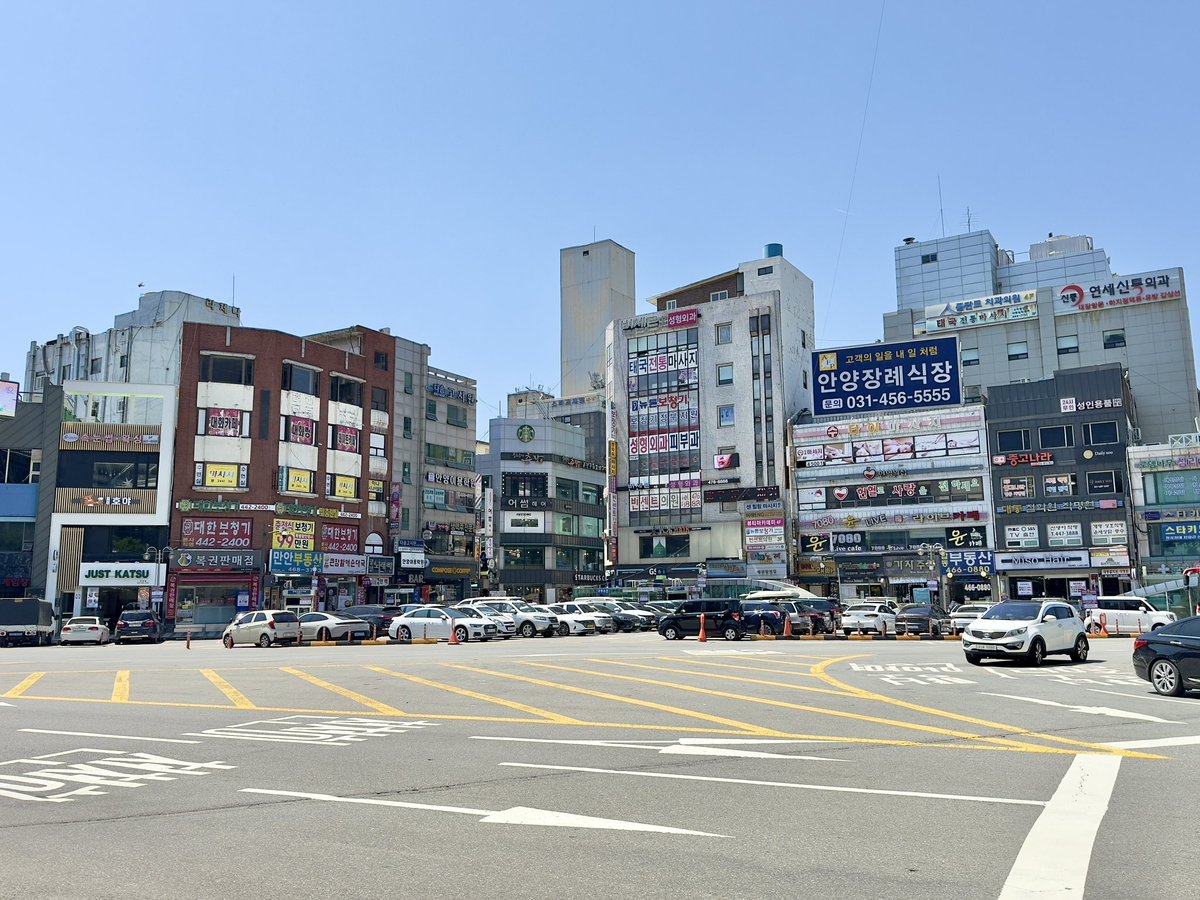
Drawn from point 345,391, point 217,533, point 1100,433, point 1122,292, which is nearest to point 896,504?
point 1100,433

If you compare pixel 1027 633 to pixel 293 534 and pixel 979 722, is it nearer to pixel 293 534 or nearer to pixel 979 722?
pixel 979 722

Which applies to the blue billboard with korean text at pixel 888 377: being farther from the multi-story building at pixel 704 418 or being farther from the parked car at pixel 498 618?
the parked car at pixel 498 618

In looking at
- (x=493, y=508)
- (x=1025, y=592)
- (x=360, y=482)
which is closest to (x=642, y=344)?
(x=493, y=508)

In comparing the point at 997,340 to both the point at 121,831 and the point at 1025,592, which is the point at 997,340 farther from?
the point at 121,831

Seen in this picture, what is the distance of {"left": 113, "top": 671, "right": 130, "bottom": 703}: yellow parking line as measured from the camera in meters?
17.5

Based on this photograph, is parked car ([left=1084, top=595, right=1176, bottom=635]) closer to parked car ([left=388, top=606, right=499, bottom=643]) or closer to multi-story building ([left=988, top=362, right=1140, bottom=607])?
parked car ([left=388, top=606, right=499, bottom=643])

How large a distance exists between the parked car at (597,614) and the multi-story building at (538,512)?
119 ft

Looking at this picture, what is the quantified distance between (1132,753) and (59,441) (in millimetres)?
63543

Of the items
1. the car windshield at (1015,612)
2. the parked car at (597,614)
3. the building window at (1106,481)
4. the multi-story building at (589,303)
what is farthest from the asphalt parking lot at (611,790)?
the multi-story building at (589,303)

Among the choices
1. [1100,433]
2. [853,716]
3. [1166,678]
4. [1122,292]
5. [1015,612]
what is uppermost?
[1122,292]

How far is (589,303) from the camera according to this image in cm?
12494

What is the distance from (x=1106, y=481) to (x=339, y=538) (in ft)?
172

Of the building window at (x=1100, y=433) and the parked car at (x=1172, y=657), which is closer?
the parked car at (x=1172, y=657)

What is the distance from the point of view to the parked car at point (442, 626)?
38.3 meters
